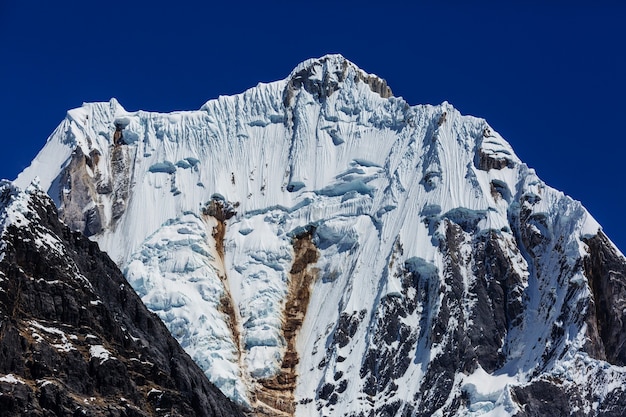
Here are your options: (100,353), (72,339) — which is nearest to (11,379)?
(72,339)

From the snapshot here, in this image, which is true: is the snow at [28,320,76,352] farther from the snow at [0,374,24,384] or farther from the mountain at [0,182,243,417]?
the snow at [0,374,24,384]

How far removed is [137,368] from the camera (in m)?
164

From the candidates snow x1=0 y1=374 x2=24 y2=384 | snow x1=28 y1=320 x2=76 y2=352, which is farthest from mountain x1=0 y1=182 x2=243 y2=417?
snow x1=28 y1=320 x2=76 y2=352

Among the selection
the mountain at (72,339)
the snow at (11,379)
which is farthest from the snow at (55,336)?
the snow at (11,379)

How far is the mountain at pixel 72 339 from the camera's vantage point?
14925cm

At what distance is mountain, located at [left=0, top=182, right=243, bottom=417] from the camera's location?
14925 centimetres

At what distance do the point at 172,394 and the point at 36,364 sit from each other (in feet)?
60.9

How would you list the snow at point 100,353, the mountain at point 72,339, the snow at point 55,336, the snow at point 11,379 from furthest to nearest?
the snow at point 100,353 < the snow at point 55,336 < the mountain at point 72,339 < the snow at point 11,379

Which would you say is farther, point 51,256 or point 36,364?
point 51,256

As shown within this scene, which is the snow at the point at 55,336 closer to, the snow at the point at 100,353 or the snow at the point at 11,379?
the snow at the point at 100,353

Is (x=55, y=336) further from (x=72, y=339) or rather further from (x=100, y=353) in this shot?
(x=100, y=353)

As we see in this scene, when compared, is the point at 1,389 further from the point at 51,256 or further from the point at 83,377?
the point at 51,256

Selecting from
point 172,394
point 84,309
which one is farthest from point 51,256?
point 172,394

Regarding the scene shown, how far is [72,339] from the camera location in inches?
6240
